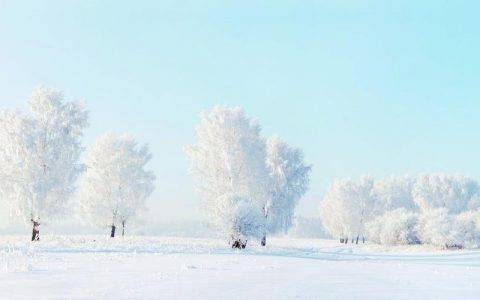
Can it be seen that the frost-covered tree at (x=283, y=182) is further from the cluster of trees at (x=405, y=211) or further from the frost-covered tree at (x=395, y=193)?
the frost-covered tree at (x=395, y=193)

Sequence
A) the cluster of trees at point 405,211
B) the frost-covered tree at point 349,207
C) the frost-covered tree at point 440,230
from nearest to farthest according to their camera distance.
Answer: the frost-covered tree at point 440,230 < the cluster of trees at point 405,211 < the frost-covered tree at point 349,207

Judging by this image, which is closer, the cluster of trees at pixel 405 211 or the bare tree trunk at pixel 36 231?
the bare tree trunk at pixel 36 231

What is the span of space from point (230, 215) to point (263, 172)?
11.9 m

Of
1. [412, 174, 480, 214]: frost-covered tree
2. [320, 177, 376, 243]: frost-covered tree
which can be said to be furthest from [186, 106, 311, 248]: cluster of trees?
[412, 174, 480, 214]: frost-covered tree

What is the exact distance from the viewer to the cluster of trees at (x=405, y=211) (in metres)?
61.8

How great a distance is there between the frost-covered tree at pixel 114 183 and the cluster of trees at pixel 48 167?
9cm

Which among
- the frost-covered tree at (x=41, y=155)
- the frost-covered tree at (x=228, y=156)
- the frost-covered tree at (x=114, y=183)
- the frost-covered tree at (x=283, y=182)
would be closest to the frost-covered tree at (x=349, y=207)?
the frost-covered tree at (x=283, y=182)

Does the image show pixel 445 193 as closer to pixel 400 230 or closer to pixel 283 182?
pixel 400 230

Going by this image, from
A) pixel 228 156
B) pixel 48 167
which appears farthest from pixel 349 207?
pixel 48 167

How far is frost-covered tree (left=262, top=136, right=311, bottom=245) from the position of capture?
55.2 metres

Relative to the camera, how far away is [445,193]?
10412 centimetres

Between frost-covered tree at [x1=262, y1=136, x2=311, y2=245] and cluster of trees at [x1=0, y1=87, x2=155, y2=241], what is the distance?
1377 cm

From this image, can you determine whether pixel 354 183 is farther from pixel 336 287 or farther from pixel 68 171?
pixel 336 287

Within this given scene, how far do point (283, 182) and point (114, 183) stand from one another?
1619 cm
